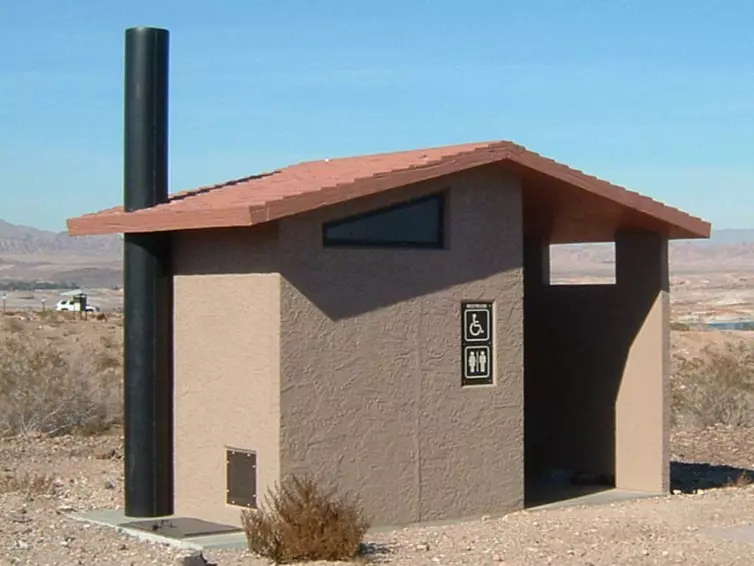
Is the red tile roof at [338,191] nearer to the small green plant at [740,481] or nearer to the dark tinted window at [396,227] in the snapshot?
the dark tinted window at [396,227]

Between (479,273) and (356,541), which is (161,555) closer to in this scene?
(356,541)

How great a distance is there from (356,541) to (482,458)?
3.19 metres

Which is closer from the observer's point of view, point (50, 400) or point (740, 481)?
point (740, 481)

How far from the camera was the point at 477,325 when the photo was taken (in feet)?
48.7

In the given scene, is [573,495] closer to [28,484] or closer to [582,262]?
[28,484]

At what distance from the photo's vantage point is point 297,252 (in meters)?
13.3

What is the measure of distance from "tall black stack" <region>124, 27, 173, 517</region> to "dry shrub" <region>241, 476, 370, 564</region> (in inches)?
97.0

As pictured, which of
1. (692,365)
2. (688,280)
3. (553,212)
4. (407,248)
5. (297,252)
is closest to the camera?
(297,252)

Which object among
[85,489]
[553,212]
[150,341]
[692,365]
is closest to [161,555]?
[150,341]

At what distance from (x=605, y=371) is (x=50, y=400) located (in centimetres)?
1034

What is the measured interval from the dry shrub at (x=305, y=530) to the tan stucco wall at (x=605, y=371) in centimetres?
566

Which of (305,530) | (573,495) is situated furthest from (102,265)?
(305,530)

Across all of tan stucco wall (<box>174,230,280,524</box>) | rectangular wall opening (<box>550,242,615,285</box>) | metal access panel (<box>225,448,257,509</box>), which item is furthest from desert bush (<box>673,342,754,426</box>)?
rectangular wall opening (<box>550,242,615,285</box>)

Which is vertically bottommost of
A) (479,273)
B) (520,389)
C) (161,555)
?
(161,555)
